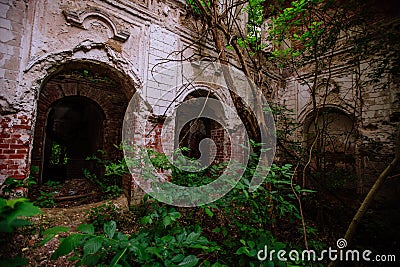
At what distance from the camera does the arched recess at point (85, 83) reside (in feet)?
10.8

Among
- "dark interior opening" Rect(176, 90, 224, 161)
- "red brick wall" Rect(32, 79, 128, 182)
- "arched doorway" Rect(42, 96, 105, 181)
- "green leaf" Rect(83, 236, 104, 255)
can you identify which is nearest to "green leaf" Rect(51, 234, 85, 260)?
"green leaf" Rect(83, 236, 104, 255)

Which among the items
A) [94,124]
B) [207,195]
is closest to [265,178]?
[207,195]

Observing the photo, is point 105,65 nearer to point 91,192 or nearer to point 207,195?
point 207,195

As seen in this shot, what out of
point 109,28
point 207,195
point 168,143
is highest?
point 109,28

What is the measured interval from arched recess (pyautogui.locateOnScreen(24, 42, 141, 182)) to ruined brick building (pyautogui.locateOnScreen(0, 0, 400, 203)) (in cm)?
2

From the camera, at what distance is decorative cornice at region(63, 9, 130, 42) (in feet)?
11.3

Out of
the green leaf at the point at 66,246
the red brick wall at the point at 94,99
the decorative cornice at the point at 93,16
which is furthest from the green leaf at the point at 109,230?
the red brick wall at the point at 94,99

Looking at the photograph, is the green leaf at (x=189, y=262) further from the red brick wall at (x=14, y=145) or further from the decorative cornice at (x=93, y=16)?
the decorative cornice at (x=93, y=16)

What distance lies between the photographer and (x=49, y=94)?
6148mm

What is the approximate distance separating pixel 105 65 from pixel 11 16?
1.42 metres

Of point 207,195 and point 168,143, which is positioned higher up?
point 168,143

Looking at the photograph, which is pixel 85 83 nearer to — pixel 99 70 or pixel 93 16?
pixel 99 70

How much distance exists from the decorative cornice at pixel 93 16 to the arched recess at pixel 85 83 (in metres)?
0.35

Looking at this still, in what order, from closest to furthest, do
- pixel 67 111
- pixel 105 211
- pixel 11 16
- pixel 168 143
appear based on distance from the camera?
1. pixel 11 16
2. pixel 105 211
3. pixel 168 143
4. pixel 67 111
